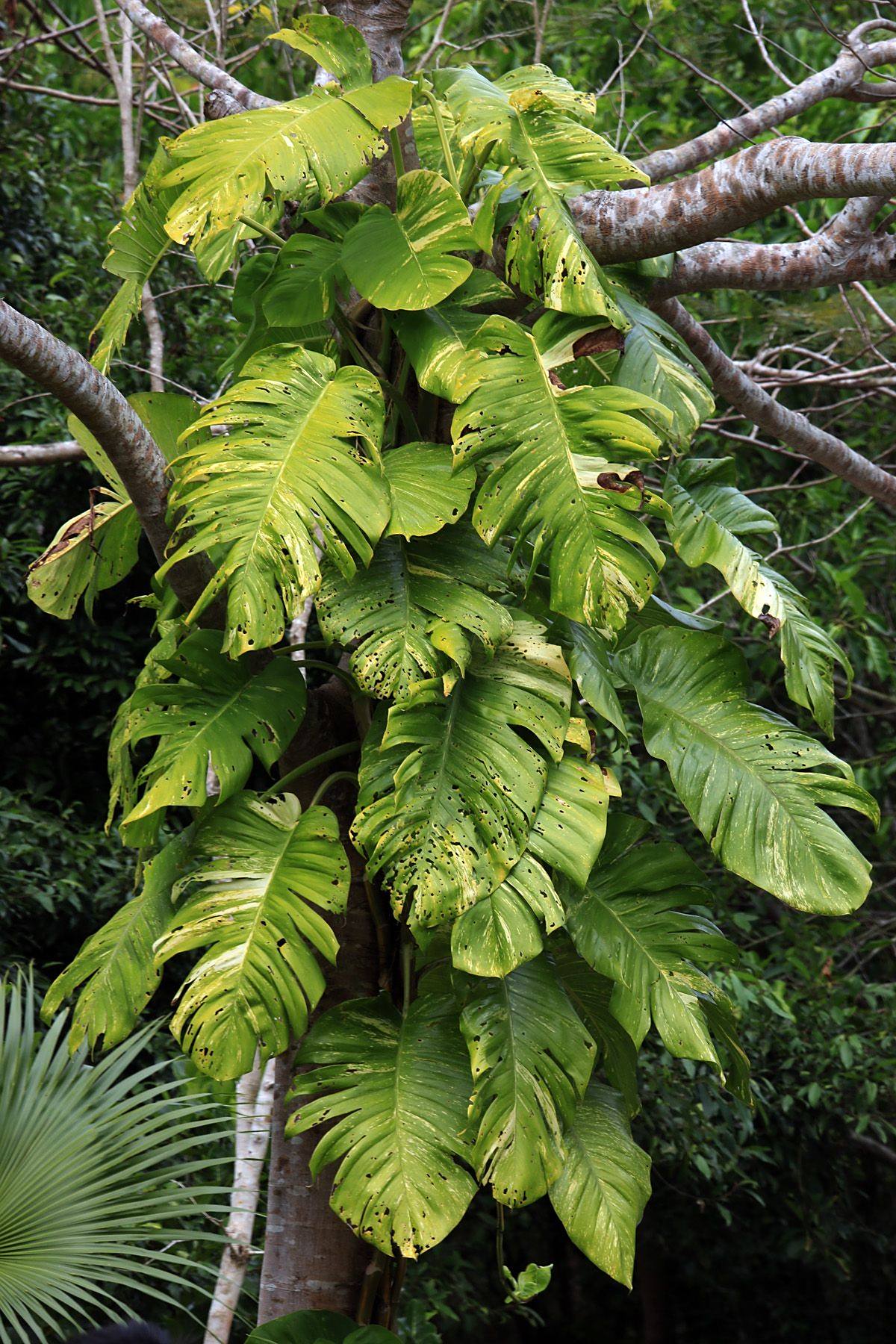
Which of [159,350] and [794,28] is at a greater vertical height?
[794,28]

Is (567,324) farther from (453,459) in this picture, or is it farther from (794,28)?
(794,28)

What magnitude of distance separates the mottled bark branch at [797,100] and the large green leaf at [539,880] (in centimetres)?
128

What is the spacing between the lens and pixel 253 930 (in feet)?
5.02

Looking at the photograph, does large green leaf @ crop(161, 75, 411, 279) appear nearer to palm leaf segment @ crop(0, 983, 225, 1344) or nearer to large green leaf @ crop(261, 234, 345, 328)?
large green leaf @ crop(261, 234, 345, 328)

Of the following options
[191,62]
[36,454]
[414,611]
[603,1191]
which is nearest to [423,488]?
[414,611]

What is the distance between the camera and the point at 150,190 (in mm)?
1929

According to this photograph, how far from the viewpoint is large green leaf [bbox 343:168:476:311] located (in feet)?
5.28

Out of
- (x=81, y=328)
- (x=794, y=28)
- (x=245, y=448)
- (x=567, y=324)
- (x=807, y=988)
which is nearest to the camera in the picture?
(x=245, y=448)

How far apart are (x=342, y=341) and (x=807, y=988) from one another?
267 centimetres

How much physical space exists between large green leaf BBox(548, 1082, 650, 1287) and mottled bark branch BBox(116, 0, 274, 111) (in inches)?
65.6

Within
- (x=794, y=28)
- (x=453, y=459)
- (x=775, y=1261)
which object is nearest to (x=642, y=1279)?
(x=775, y=1261)

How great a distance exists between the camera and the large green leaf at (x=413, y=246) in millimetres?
1609

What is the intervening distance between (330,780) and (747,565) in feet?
2.36

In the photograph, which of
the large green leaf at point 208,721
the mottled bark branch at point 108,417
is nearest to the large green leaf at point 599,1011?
the large green leaf at point 208,721
